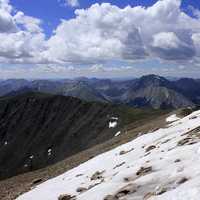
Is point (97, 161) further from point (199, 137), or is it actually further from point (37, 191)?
point (199, 137)

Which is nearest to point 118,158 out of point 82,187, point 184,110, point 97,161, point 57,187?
point 97,161

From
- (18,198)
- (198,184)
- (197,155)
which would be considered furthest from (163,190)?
(18,198)

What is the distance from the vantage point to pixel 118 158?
42.0 metres

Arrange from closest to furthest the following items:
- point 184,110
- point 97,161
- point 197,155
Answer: point 197,155
point 97,161
point 184,110

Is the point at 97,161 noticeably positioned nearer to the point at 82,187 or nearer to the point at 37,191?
the point at 37,191

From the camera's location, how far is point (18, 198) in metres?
36.7

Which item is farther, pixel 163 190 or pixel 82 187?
pixel 82 187

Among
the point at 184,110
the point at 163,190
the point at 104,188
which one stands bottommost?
the point at 184,110

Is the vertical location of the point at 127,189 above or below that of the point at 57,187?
above

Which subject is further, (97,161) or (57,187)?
(97,161)

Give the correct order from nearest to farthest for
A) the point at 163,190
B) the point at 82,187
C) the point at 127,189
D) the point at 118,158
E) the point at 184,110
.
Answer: the point at 163,190 → the point at 127,189 → the point at 82,187 → the point at 118,158 → the point at 184,110

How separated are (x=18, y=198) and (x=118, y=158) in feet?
35.3

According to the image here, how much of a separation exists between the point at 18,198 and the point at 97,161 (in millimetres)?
11269

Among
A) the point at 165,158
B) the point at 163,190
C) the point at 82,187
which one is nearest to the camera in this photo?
the point at 163,190
